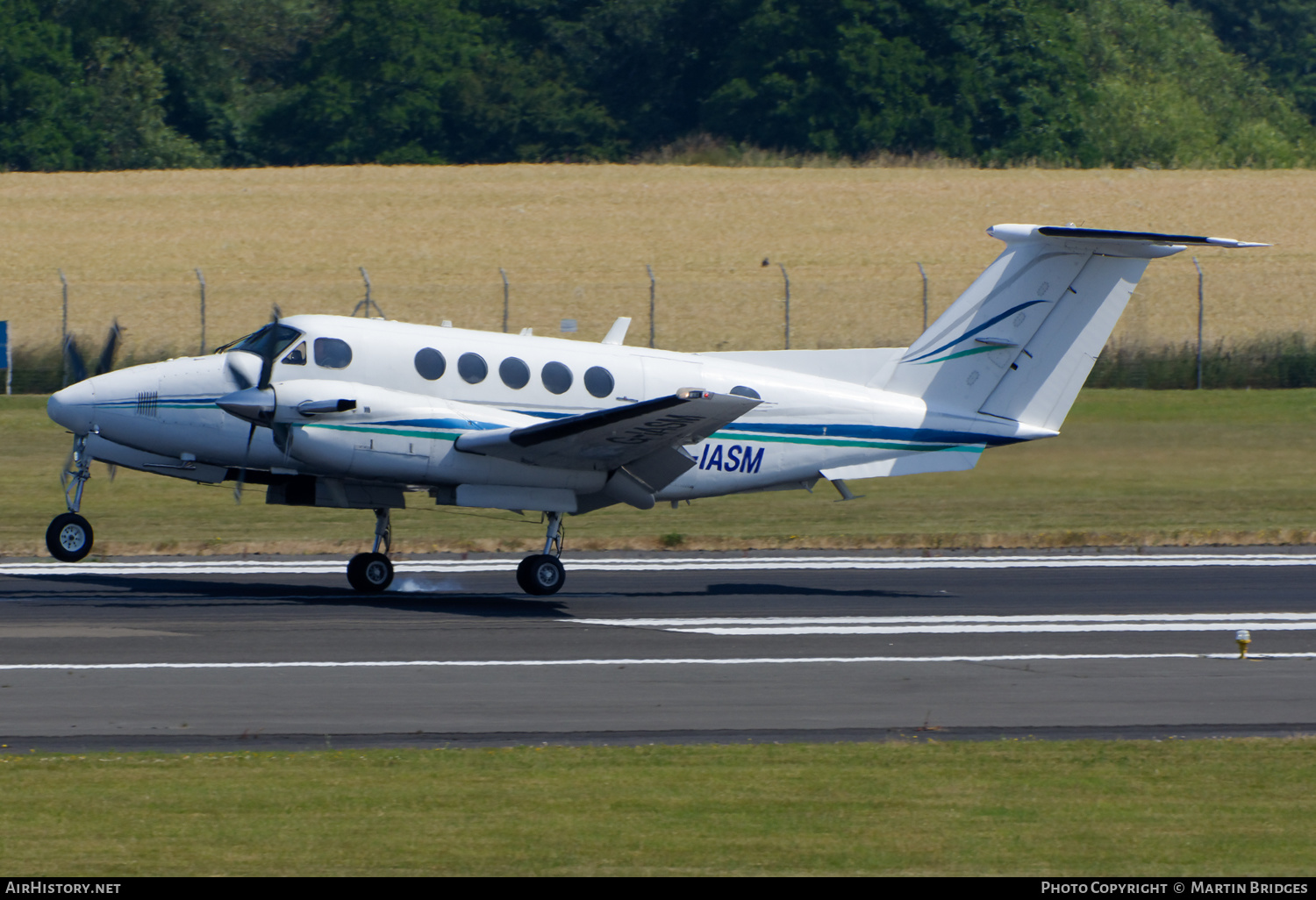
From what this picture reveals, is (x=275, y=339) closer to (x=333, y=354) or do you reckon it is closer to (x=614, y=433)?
(x=333, y=354)

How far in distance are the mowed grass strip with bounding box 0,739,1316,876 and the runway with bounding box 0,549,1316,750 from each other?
711 millimetres

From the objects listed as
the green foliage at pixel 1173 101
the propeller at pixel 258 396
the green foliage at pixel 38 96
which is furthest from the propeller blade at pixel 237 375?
the green foliage at pixel 1173 101

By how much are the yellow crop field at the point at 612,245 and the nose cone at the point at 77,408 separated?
77.6ft

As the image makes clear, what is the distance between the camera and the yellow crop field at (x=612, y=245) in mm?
44656

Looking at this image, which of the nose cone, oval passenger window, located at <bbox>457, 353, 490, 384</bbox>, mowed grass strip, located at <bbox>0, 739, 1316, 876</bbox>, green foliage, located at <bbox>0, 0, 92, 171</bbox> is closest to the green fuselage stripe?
oval passenger window, located at <bbox>457, 353, 490, 384</bbox>

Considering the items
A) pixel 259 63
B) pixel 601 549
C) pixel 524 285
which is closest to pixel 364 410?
pixel 601 549

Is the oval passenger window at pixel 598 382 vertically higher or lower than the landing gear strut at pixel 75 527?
higher

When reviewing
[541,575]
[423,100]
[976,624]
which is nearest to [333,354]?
[541,575]

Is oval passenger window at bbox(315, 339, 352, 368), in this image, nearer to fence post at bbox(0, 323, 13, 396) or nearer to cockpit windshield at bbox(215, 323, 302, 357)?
cockpit windshield at bbox(215, 323, 302, 357)

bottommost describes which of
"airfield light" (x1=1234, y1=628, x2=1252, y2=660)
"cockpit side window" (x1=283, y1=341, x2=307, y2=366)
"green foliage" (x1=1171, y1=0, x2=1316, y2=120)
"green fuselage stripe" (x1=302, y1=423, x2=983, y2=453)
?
"airfield light" (x1=1234, y1=628, x2=1252, y2=660)

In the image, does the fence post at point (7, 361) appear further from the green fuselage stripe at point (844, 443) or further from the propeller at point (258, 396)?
the green fuselage stripe at point (844, 443)

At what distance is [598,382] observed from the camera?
18.6 meters

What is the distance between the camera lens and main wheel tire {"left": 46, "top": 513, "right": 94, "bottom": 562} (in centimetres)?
1773
